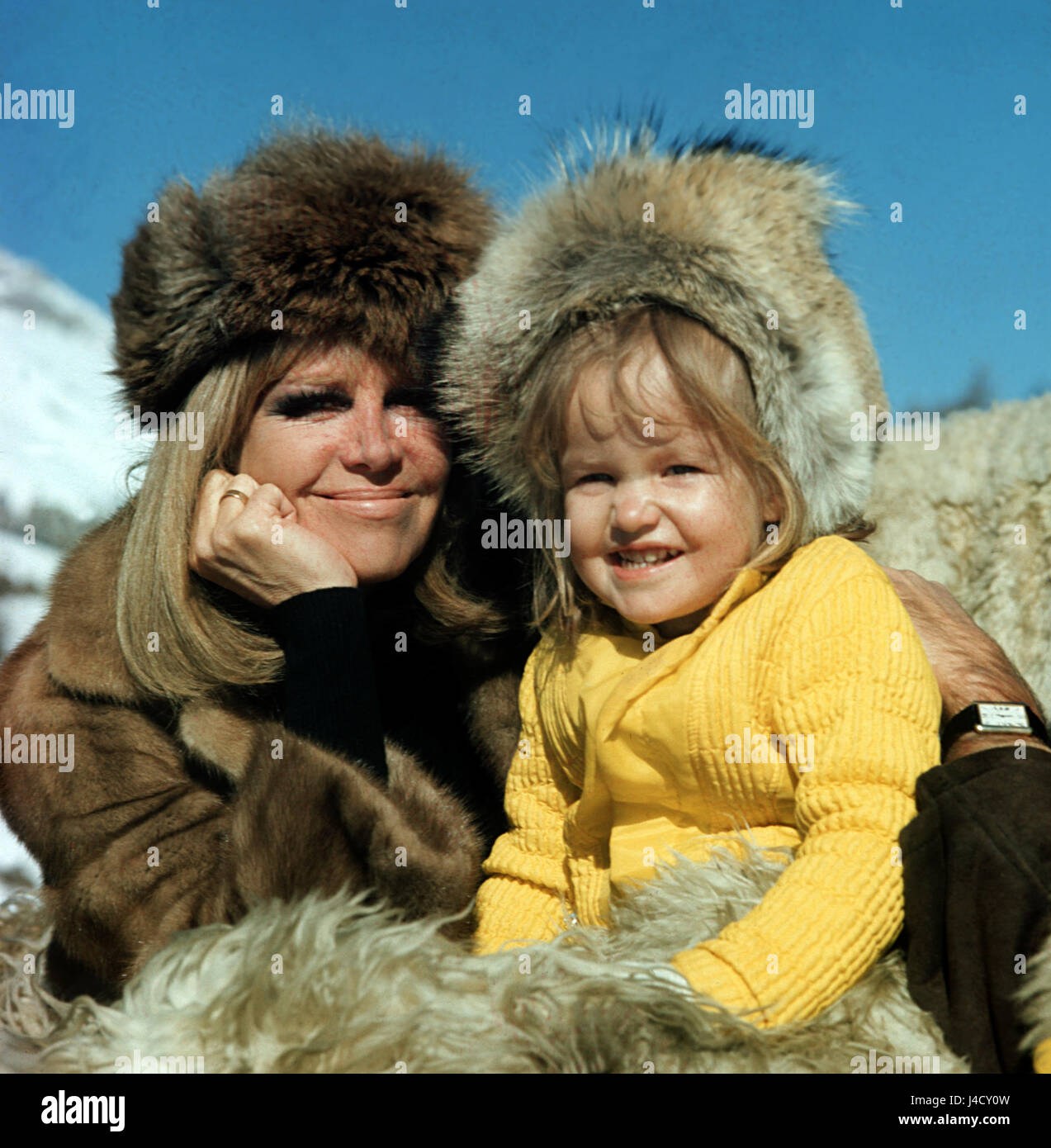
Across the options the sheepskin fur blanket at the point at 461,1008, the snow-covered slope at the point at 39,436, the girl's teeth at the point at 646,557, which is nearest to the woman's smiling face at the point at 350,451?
the girl's teeth at the point at 646,557

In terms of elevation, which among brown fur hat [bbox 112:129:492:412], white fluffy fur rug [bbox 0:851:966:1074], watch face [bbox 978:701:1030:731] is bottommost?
white fluffy fur rug [bbox 0:851:966:1074]

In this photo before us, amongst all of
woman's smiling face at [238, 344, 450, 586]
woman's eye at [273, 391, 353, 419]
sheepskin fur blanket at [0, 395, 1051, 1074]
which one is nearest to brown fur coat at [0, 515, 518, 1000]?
sheepskin fur blanket at [0, 395, 1051, 1074]

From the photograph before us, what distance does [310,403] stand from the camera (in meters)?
1.85

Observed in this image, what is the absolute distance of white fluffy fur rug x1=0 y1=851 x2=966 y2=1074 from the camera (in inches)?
47.4

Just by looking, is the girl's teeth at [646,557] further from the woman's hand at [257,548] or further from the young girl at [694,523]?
the woman's hand at [257,548]

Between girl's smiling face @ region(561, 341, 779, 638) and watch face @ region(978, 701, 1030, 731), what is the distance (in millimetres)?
377

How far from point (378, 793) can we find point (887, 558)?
129 cm

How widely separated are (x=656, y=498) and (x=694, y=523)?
0.21ft

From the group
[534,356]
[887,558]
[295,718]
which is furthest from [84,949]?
[887,558]

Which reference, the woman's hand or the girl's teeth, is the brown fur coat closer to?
the woman's hand

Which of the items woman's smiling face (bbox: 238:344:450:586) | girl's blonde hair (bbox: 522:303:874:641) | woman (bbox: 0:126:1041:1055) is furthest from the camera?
woman's smiling face (bbox: 238:344:450:586)

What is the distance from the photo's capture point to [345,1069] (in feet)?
3.90

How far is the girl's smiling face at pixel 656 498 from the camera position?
1.53 metres
